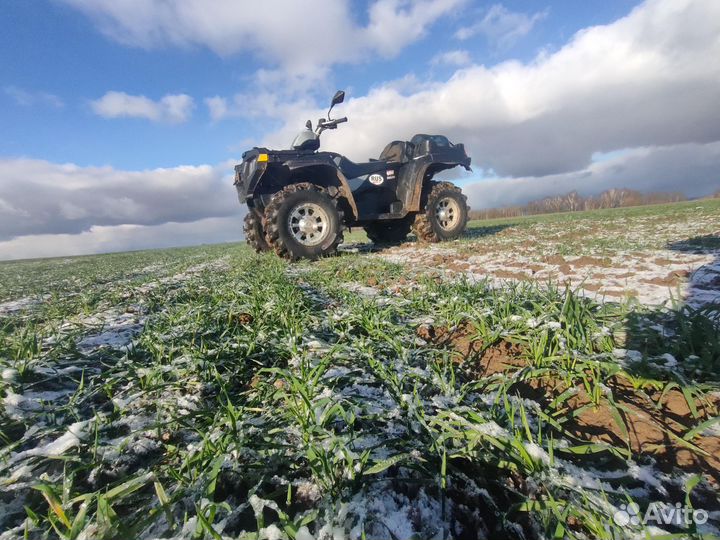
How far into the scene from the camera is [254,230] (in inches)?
319

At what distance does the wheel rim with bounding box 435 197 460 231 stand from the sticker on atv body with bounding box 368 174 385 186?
161 cm

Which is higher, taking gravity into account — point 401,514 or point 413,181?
point 413,181

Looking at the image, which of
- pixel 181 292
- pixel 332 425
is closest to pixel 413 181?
pixel 181 292

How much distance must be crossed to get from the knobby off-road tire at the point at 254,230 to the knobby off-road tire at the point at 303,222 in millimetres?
2056

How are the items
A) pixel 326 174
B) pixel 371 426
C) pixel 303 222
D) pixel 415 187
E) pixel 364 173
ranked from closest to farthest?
pixel 371 426, pixel 303 222, pixel 326 174, pixel 415 187, pixel 364 173

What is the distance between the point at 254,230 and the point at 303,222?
232cm

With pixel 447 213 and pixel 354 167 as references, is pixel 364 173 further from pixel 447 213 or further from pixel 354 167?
pixel 447 213

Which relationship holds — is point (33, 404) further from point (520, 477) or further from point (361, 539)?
point (520, 477)

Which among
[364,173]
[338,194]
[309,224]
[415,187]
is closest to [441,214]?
[415,187]

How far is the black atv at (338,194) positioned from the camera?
6.25 m

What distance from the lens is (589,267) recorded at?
3.93m

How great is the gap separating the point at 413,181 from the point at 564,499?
7.43 meters

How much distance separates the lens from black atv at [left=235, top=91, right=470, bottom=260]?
20.5 ft

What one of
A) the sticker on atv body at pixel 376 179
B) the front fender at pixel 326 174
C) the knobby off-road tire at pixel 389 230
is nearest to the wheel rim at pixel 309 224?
the front fender at pixel 326 174
